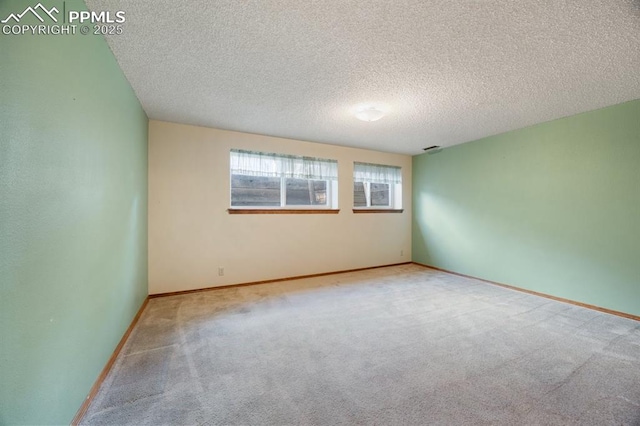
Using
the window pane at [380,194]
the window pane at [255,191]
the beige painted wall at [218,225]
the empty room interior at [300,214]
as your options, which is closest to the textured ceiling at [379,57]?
the empty room interior at [300,214]

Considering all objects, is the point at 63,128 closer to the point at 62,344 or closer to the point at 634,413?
the point at 62,344

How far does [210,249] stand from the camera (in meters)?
3.57

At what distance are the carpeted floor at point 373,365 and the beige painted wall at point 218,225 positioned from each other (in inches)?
23.9

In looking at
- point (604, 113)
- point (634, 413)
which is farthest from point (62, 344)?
point (604, 113)

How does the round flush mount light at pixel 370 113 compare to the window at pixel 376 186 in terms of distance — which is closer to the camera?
the round flush mount light at pixel 370 113

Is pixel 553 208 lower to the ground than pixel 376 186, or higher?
lower

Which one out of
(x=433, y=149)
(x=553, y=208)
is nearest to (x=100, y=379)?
(x=553, y=208)

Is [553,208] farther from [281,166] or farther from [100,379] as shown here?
[100,379]

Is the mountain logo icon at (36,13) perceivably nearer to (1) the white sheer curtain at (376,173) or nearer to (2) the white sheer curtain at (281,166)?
(2) the white sheer curtain at (281,166)

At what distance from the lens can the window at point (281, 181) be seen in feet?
12.6

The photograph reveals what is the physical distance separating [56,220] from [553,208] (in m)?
4.75

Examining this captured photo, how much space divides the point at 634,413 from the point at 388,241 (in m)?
3.76

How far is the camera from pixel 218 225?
363cm

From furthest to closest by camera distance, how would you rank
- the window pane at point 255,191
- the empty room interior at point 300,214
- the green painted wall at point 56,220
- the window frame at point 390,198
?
the window frame at point 390,198 → the window pane at point 255,191 → the empty room interior at point 300,214 → the green painted wall at point 56,220
